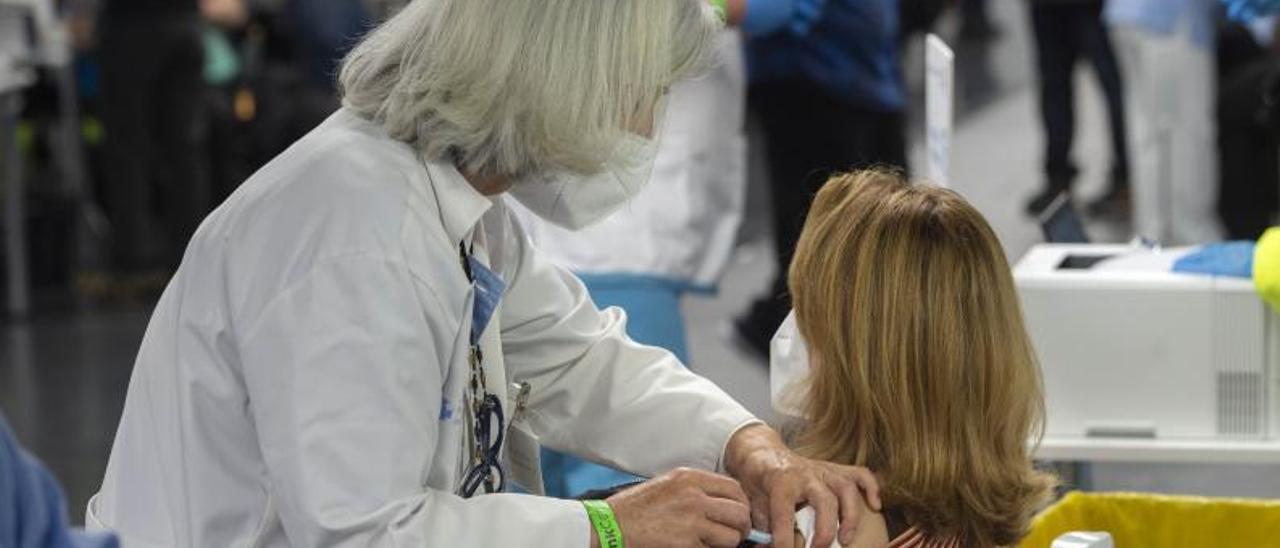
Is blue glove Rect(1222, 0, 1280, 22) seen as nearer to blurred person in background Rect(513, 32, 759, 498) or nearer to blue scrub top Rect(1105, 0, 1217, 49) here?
blurred person in background Rect(513, 32, 759, 498)

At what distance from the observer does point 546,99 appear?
6.95 ft

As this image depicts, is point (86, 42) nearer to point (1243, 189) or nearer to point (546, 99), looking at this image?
point (1243, 189)

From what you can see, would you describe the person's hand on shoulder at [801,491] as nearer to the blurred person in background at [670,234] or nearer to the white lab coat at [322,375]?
the white lab coat at [322,375]

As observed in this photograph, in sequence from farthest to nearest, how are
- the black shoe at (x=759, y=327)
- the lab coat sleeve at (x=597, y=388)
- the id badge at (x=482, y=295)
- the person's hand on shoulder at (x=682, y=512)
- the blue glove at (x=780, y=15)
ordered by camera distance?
the black shoe at (x=759, y=327) → the blue glove at (x=780, y=15) → the lab coat sleeve at (x=597, y=388) → the id badge at (x=482, y=295) → the person's hand on shoulder at (x=682, y=512)

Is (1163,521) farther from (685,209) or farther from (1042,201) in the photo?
(1042,201)

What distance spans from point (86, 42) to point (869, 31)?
5.00 metres

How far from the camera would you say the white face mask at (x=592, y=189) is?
2219 millimetres

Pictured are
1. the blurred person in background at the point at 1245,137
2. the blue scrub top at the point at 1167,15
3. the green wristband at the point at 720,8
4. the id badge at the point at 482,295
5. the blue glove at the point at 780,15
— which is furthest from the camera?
the blurred person in background at the point at 1245,137

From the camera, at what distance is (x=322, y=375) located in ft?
6.73

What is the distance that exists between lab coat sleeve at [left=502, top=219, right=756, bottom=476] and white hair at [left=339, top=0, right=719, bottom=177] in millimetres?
384

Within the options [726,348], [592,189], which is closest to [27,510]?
[592,189]

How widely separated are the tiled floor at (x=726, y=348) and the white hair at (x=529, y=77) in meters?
3.06

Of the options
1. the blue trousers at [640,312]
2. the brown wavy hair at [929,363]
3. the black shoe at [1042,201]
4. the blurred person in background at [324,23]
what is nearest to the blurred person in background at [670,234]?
the blue trousers at [640,312]

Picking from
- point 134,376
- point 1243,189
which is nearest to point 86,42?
point 1243,189
